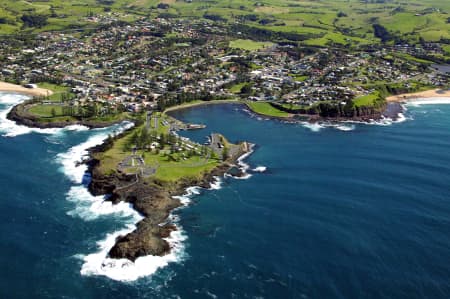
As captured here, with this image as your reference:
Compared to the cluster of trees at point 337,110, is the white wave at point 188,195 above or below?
below

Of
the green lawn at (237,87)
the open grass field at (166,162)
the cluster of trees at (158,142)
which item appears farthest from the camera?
the green lawn at (237,87)

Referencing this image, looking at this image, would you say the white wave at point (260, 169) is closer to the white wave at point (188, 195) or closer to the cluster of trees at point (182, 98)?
the white wave at point (188, 195)

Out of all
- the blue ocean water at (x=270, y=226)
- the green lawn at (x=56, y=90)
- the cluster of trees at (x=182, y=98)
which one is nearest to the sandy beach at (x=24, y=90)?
the green lawn at (x=56, y=90)

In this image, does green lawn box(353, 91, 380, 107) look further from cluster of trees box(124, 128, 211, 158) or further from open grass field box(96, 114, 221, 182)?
open grass field box(96, 114, 221, 182)

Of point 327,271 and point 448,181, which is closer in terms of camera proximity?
point 327,271

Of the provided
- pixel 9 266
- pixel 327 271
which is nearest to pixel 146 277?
pixel 9 266

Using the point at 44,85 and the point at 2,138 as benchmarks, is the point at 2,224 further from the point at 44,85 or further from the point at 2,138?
the point at 44,85
